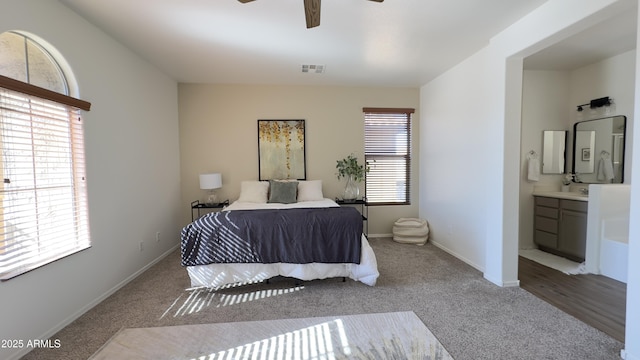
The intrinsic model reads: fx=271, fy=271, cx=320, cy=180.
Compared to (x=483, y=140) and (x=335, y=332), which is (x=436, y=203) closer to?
(x=483, y=140)

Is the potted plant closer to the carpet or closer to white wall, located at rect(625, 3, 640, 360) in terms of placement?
the carpet

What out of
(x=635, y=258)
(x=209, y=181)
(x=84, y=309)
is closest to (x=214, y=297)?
(x=84, y=309)

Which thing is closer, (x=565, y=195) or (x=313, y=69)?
(x=565, y=195)

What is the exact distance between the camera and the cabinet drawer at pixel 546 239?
369cm

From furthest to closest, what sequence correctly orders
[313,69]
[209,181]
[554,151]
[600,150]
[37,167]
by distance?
1. [209,181]
2. [554,151]
3. [313,69]
4. [600,150]
5. [37,167]

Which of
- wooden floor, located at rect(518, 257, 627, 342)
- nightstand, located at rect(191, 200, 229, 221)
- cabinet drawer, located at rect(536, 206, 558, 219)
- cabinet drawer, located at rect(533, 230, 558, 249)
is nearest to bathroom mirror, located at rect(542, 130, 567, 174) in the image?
cabinet drawer, located at rect(536, 206, 558, 219)

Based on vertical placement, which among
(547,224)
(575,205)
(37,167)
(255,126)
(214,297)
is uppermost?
(255,126)

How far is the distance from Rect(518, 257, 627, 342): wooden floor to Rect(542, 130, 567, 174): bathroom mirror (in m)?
1.56

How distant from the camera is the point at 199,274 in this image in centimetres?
269

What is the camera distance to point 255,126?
14.8ft

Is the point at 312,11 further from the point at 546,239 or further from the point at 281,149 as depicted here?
the point at 546,239

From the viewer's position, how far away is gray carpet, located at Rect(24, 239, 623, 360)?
1.87 m

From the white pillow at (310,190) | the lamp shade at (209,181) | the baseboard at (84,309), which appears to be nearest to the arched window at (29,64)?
the baseboard at (84,309)

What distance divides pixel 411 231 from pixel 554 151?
2355 millimetres
